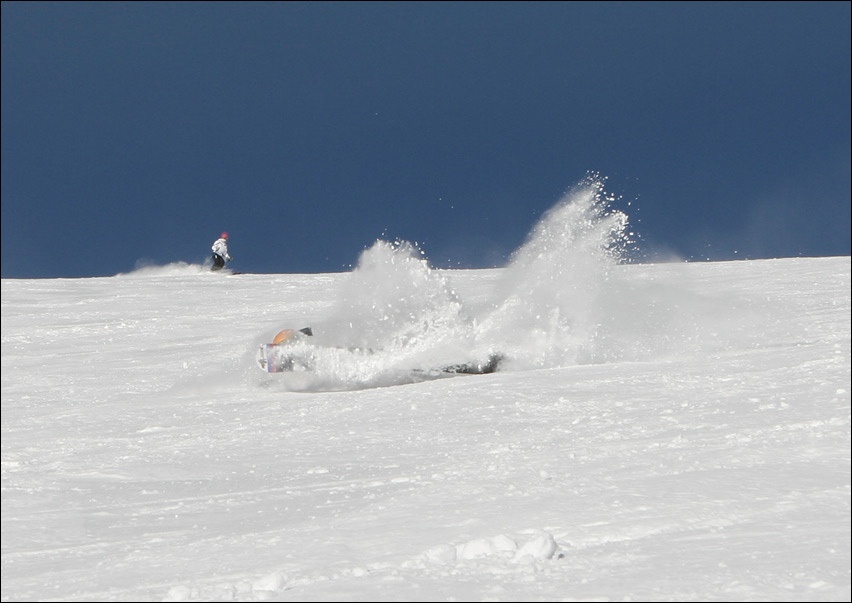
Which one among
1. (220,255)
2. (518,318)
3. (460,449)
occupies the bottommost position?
(460,449)

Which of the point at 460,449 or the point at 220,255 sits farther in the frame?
the point at 220,255

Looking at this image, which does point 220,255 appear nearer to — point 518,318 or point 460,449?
point 518,318

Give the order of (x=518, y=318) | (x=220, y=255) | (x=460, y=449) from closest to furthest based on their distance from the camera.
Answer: (x=460, y=449) → (x=518, y=318) → (x=220, y=255)

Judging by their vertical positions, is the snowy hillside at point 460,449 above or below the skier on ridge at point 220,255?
below

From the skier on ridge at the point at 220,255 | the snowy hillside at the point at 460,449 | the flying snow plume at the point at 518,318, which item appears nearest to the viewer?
the snowy hillside at the point at 460,449

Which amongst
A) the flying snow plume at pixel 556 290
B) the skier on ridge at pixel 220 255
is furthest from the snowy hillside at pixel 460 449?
the skier on ridge at pixel 220 255

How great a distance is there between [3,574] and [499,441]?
3.20 meters

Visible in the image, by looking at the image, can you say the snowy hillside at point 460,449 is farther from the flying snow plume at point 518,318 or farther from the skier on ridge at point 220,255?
the skier on ridge at point 220,255

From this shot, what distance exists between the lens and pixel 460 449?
6.55m

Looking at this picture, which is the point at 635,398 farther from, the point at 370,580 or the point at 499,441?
the point at 370,580

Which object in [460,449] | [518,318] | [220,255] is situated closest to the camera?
[460,449]

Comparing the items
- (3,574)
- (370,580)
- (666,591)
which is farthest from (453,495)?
(3,574)

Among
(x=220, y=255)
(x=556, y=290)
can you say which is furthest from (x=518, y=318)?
(x=220, y=255)

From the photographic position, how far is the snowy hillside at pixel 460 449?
4031 mm
